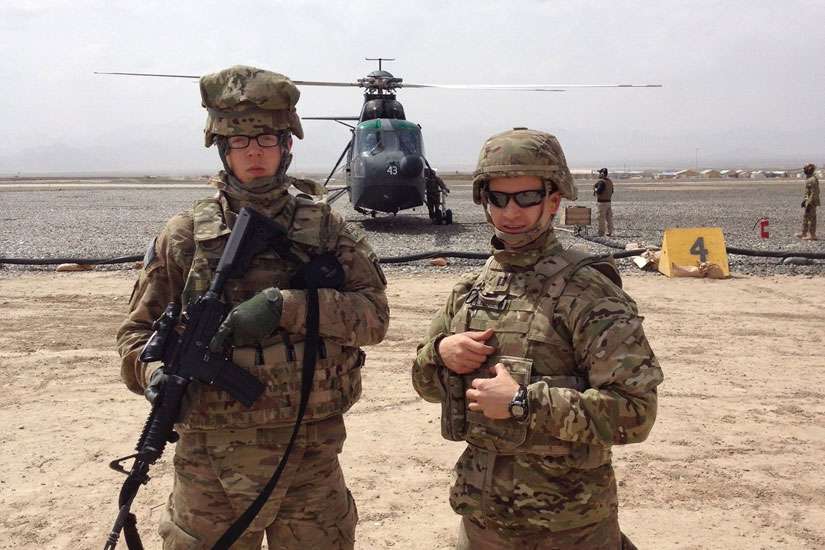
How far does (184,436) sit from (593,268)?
5.12ft

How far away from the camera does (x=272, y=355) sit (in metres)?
2.68

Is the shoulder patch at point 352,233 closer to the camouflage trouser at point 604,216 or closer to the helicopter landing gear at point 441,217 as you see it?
the camouflage trouser at point 604,216

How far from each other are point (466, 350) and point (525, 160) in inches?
24.5

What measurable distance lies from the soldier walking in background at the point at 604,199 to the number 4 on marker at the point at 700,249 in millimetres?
4491

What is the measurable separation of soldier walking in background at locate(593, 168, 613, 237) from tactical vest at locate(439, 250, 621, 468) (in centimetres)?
1432

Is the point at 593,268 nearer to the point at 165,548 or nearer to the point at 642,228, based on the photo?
the point at 165,548

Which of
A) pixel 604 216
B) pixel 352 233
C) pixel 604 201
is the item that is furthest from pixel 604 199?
pixel 352 233

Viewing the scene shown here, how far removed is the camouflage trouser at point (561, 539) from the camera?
7.80ft

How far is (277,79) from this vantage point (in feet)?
9.23

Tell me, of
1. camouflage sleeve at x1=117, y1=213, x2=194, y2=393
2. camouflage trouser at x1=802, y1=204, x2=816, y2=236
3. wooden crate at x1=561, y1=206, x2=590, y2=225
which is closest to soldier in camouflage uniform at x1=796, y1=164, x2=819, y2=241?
camouflage trouser at x1=802, y1=204, x2=816, y2=236

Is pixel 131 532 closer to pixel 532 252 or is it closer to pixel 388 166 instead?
pixel 532 252

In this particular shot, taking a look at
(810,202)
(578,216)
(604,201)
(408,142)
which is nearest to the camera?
(810,202)

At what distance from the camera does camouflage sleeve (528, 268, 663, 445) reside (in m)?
2.19

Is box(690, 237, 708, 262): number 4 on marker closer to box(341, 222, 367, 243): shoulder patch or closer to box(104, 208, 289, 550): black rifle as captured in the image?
box(341, 222, 367, 243): shoulder patch
